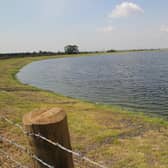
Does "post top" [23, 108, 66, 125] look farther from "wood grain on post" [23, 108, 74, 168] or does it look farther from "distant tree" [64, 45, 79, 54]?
"distant tree" [64, 45, 79, 54]

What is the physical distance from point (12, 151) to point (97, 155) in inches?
106

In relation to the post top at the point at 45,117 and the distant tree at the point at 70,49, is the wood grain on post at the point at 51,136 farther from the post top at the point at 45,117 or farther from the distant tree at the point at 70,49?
the distant tree at the point at 70,49

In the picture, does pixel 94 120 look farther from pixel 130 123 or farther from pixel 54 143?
pixel 54 143

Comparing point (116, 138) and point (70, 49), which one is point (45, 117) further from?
point (70, 49)

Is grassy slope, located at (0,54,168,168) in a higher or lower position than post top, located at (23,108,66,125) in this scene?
lower

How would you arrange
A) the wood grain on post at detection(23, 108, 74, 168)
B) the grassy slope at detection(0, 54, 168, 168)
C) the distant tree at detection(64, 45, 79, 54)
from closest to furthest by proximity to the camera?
the wood grain on post at detection(23, 108, 74, 168), the grassy slope at detection(0, 54, 168, 168), the distant tree at detection(64, 45, 79, 54)

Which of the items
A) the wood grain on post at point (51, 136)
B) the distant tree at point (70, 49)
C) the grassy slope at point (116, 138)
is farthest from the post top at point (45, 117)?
the distant tree at point (70, 49)

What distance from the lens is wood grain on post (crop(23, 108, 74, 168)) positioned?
335 centimetres

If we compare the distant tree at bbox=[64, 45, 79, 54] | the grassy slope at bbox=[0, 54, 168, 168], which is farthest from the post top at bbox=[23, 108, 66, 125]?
the distant tree at bbox=[64, 45, 79, 54]

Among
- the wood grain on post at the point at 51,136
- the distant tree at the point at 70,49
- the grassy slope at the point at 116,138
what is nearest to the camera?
the wood grain on post at the point at 51,136

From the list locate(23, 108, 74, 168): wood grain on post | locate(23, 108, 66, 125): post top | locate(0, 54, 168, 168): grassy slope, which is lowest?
locate(0, 54, 168, 168): grassy slope

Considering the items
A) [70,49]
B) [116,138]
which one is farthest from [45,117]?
[70,49]

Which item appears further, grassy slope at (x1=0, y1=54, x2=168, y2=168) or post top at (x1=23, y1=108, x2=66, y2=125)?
grassy slope at (x1=0, y1=54, x2=168, y2=168)

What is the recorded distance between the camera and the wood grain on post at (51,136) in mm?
3354
